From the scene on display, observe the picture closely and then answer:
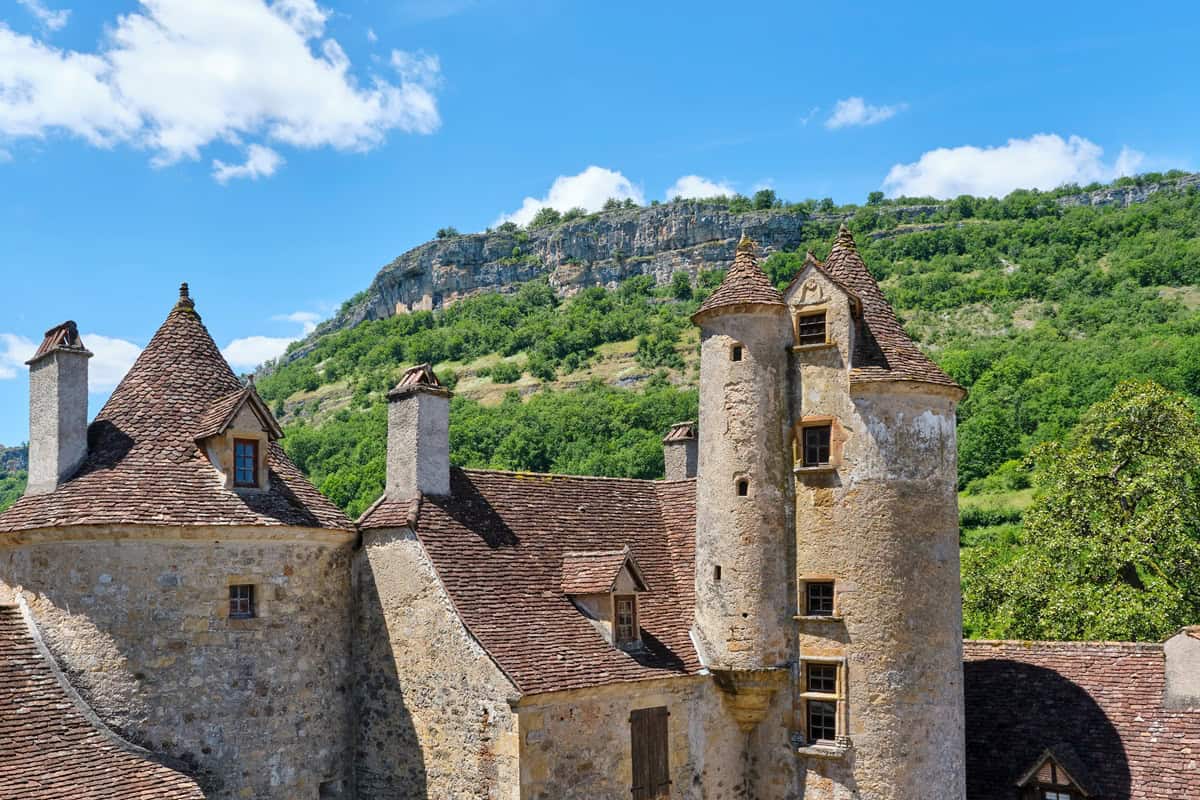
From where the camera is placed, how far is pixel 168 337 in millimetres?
21422

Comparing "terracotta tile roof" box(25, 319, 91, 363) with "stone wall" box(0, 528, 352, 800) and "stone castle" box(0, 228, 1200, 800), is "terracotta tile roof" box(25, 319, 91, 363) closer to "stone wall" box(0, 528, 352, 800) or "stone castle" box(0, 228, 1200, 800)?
"stone castle" box(0, 228, 1200, 800)

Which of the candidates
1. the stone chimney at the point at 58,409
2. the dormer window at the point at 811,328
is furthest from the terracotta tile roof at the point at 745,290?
the stone chimney at the point at 58,409

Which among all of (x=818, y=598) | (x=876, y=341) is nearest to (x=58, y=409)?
(x=818, y=598)

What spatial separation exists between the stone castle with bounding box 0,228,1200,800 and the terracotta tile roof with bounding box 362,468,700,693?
9 centimetres

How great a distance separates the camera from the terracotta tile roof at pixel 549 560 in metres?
19.2

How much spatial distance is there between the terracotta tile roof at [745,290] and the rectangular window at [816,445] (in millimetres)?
3060

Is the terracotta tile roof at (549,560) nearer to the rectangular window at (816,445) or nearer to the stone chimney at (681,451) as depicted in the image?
the stone chimney at (681,451)

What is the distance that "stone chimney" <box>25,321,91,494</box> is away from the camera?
18609mm

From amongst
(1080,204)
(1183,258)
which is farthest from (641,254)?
(1183,258)

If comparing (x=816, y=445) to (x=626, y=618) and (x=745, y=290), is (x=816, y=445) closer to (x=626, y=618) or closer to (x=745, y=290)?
(x=745, y=290)

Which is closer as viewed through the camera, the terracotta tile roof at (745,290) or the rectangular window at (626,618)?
the rectangular window at (626,618)

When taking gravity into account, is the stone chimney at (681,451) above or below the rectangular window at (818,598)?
above

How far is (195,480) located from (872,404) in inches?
573

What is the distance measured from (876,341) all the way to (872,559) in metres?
5.07
